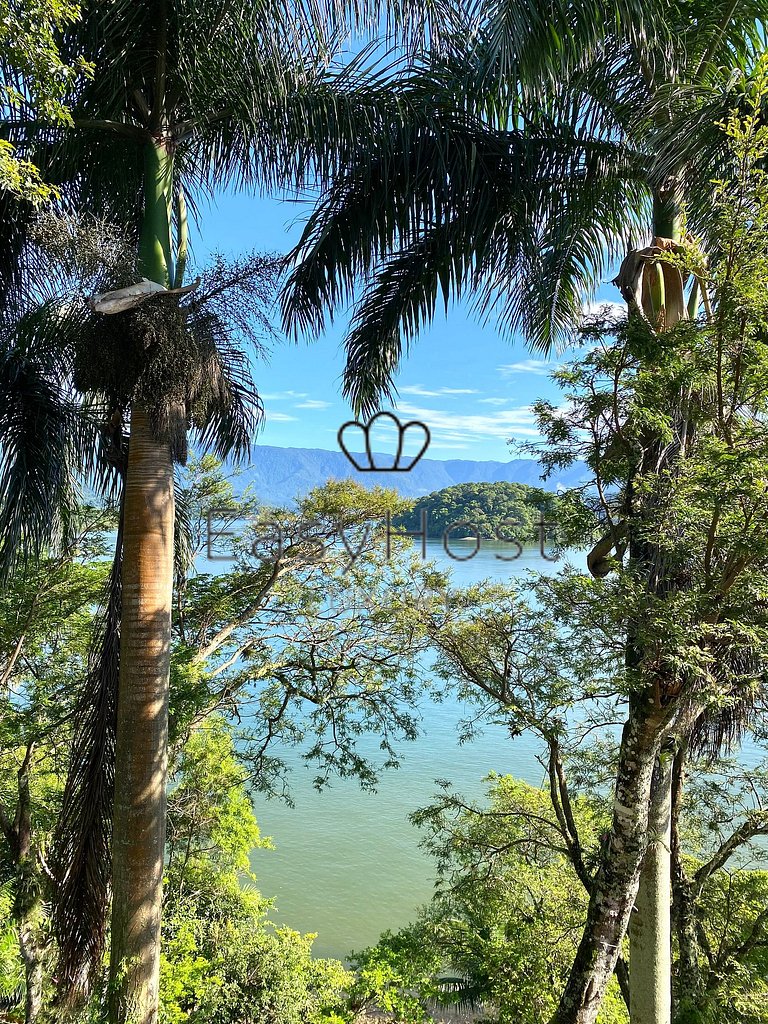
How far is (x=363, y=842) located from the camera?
12.4m

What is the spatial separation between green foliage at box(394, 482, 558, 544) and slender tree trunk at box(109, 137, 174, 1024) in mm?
1808

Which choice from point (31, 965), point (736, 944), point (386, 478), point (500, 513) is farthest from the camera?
point (386, 478)

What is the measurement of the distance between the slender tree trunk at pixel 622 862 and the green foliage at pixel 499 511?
4.30ft

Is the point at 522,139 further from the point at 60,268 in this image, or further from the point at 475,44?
the point at 60,268

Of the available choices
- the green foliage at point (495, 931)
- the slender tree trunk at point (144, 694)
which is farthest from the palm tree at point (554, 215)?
the green foliage at point (495, 931)

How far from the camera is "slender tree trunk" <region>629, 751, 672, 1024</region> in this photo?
15.3 feet

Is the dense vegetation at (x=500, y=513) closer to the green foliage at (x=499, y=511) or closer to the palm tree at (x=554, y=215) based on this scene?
the green foliage at (x=499, y=511)

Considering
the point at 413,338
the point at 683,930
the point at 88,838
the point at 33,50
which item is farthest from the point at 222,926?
the point at 33,50

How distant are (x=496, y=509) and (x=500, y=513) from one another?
7.8 inches

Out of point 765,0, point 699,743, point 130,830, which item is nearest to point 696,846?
point 699,743

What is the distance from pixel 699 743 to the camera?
6.27 meters

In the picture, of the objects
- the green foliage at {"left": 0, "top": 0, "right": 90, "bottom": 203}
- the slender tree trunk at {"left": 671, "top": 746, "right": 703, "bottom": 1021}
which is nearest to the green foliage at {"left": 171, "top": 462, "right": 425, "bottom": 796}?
the slender tree trunk at {"left": 671, "top": 746, "right": 703, "bottom": 1021}

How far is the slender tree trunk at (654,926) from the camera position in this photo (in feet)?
15.3

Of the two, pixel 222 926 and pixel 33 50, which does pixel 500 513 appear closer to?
pixel 33 50
